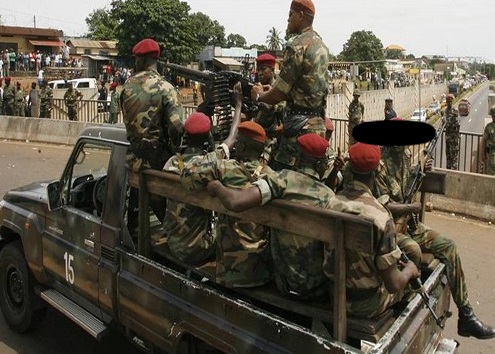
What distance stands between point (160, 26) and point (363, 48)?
5329 cm

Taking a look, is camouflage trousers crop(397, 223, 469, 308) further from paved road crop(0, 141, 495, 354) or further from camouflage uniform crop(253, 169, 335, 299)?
paved road crop(0, 141, 495, 354)

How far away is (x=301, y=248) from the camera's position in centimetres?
301

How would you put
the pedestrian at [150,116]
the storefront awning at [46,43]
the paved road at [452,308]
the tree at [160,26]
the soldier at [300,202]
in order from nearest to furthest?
the soldier at [300,202], the pedestrian at [150,116], the paved road at [452,308], the tree at [160,26], the storefront awning at [46,43]

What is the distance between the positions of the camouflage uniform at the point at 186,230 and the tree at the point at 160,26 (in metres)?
44.6

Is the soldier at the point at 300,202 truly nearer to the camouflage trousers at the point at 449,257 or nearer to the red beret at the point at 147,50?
the camouflage trousers at the point at 449,257

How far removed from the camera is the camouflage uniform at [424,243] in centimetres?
354

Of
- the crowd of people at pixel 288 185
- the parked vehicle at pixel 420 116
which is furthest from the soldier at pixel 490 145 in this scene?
the crowd of people at pixel 288 185

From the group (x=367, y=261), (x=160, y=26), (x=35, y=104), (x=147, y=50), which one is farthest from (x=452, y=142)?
(x=160, y=26)

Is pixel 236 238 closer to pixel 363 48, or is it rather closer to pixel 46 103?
pixel 46 103

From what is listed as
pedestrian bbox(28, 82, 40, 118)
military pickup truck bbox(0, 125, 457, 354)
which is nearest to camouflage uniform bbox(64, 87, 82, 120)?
pedestrian bbox(28, 82, 40, 118)

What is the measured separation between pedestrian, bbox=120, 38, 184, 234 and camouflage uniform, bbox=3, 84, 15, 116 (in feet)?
55.0

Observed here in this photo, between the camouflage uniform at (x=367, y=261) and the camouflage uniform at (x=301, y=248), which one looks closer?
the camouflage uniform at (x=367, y=261)

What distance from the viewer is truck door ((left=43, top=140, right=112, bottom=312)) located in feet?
13.4

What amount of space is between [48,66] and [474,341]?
38.2 metres
